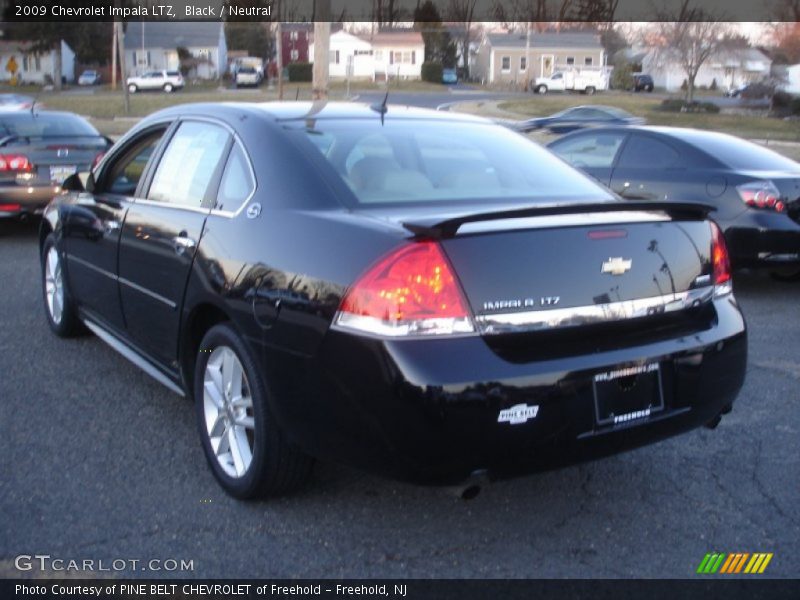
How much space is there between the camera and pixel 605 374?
315 centimetres

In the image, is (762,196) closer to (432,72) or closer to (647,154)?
(647,154)

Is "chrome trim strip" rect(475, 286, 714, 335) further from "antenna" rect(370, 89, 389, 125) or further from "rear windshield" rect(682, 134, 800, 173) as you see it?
"rear windshield" rect(682, 134, 800, 173)

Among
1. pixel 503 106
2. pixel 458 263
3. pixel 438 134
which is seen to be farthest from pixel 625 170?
pixel 503 106

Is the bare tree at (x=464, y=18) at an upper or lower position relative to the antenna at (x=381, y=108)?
upper

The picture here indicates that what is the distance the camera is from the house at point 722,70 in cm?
5950

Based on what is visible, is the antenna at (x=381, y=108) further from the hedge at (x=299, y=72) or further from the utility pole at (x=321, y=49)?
the hedge at (x=299, y=72)

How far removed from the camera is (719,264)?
3.69 m

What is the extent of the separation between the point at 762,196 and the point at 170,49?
80.3 meters

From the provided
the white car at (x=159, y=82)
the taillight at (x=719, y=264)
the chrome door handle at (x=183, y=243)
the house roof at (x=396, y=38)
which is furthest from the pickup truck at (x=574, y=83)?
the chrome door handle at (x=183, y=243)

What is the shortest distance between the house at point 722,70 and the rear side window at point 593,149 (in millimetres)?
45434

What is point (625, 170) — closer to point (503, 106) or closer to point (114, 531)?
point (114, 531)

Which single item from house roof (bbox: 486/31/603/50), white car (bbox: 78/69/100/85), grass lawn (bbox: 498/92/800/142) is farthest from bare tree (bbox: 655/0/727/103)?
white car (bbox: 78/69/100/85)

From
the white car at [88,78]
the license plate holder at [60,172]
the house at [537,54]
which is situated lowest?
the white car at [88,78]

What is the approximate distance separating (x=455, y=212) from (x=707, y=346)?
1089mm
